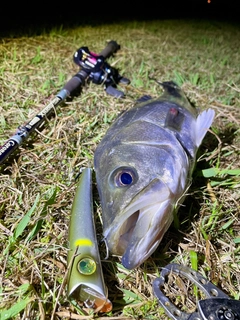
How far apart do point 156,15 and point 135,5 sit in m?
0.53

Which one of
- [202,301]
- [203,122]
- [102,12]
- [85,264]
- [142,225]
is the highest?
[102,12]

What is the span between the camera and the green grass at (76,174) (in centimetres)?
169

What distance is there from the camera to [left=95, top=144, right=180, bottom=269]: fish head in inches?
64.2

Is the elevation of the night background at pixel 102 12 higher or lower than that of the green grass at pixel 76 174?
higher

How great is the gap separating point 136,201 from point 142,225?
0.11 meters

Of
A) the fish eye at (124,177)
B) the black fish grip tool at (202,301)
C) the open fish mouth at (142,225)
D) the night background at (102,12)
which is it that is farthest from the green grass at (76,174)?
the night background at (102,12)

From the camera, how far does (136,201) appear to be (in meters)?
1.66

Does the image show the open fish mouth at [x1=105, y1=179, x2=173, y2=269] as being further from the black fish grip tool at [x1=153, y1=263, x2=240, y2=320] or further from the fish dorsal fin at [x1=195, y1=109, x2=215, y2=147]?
the fish dorsal fin at [x1=195, y1=109, x2=215, y2=147]

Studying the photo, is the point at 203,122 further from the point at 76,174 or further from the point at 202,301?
the point at 202,301

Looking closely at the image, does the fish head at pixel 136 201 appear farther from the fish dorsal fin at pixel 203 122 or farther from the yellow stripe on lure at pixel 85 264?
the fish dorsal fin at pixel 203 122

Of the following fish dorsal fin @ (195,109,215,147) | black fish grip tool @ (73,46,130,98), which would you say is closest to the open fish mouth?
fish dorsal fin @ (195,109,215,147)

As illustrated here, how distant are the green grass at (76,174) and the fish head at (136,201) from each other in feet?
0.70

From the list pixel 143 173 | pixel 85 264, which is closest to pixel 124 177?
pixel 143 173

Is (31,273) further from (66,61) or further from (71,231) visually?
(66,61)
